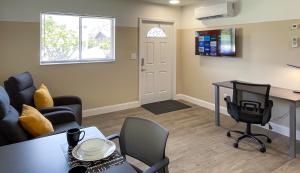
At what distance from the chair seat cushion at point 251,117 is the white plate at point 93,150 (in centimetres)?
235

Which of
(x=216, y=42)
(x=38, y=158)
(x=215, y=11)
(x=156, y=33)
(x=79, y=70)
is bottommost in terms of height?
(x=38, y=158)

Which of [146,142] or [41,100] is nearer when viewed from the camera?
[146,142]

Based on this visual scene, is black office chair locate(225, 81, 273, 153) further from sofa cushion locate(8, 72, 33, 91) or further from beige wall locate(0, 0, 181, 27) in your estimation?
sofa cushion locate(8, 72, 33, 91)

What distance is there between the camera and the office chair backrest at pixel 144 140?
1555 mm

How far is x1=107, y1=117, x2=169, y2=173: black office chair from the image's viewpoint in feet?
4.96

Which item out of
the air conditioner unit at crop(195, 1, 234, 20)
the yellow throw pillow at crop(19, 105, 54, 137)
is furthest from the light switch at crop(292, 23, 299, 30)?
the yellow throw pillow at crop(19, 105, 54, 137)

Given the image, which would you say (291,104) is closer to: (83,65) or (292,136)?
(292,136)

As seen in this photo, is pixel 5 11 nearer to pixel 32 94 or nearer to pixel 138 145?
pixel 32 94

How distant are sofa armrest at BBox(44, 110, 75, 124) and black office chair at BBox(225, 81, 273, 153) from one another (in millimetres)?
2272

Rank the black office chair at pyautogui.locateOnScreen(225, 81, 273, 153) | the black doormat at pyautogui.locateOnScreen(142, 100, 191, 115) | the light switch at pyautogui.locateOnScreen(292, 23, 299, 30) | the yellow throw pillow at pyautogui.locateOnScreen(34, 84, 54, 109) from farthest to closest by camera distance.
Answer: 1. the black doormat at pyautogui.locateOnScreen(142, 100, 191, 115)
2. the light switch at pyautogui.locateOnScreen(292, 23, 299, 30)
3. the yellow throw pillow at pyautogui.locateOnScreen(34, 84, 54, 109)
4. the black office chair at pyautogui.locateOnScreen(225, 81, 273, 153)

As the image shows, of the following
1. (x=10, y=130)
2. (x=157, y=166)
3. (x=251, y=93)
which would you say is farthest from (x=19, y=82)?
(x=251, y=93)

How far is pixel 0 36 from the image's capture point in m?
3.67

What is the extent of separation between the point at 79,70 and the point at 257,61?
332 centimetres

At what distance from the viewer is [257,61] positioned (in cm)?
405
